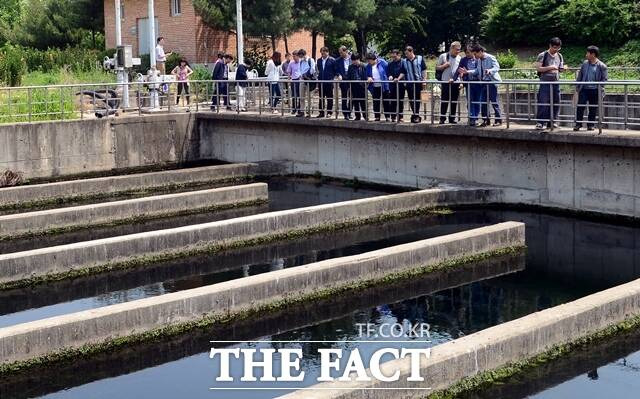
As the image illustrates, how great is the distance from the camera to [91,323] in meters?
10.9

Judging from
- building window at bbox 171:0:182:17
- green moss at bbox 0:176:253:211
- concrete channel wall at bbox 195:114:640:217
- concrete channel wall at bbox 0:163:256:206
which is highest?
building window at bbox 171:0:182:17

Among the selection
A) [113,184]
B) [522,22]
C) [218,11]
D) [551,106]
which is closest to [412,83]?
[551,106]

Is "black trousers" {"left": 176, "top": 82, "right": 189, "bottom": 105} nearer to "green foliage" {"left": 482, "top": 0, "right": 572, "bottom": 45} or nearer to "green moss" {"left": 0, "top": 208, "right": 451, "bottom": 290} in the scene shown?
"green moss" {"left": 0, "top": 208, "right": 451, "bottom": 290}

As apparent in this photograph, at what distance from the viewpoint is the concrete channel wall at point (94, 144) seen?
23641 mm

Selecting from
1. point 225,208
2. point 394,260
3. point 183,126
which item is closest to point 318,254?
point 394,260

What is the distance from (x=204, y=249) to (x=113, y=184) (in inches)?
251

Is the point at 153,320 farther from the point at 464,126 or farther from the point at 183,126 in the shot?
the point at 183,126

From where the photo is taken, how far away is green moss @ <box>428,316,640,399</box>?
9.57 metres

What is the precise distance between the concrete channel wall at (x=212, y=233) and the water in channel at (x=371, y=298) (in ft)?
1.06

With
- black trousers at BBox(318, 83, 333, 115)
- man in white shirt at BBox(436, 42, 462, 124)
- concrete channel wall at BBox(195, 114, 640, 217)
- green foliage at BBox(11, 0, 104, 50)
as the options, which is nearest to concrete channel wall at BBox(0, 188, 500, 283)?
concrete channel wall at BBox(195, 114, 640, 217)

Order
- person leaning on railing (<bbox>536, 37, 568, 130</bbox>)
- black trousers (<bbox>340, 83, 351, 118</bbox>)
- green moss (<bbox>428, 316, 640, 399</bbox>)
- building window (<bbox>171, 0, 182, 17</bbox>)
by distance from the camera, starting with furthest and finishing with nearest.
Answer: building window (<bbox>171, 0, 182, 17</bbox>) → black trousers (<bbox>340, 83, 351, 118</bbox>) → person leaning on railing (<bbox>536, 37, 568, 130</bbox>) → green moss (<bbox>428, 316, 640, 399</bbox>)

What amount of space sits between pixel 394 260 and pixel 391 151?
783cm

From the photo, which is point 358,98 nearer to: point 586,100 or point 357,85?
point 357,85

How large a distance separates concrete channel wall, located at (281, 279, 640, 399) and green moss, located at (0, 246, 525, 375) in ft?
9.69
